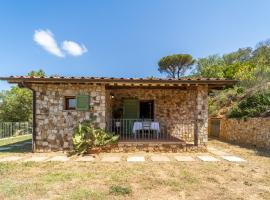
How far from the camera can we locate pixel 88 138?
8453 mm

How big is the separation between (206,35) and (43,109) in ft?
48.0

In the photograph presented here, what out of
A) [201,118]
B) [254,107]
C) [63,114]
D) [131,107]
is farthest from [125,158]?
[254,107]

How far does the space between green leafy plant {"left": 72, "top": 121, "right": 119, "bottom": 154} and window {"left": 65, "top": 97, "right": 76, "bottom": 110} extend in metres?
0.89

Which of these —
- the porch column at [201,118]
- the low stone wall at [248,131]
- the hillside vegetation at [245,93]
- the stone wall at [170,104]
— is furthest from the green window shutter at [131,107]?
the hillside vegetation at [245,93]

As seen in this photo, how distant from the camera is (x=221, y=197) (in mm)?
4023

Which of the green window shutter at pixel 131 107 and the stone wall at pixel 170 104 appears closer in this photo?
the stone wall at pixel 170 104

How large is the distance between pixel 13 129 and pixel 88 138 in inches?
419

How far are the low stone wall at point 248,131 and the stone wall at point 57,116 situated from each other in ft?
23.3

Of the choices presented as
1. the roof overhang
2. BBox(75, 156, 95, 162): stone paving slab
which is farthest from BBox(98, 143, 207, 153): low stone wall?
the roof overhang

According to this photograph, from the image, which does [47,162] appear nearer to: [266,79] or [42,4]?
[42,4]

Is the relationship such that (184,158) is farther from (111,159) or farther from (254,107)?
(254,107)

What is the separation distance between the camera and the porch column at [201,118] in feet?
29.5

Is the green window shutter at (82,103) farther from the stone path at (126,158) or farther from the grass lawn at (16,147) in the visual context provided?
the grass lawn at (16,147)

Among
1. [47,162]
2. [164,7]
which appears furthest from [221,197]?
[164,7]
